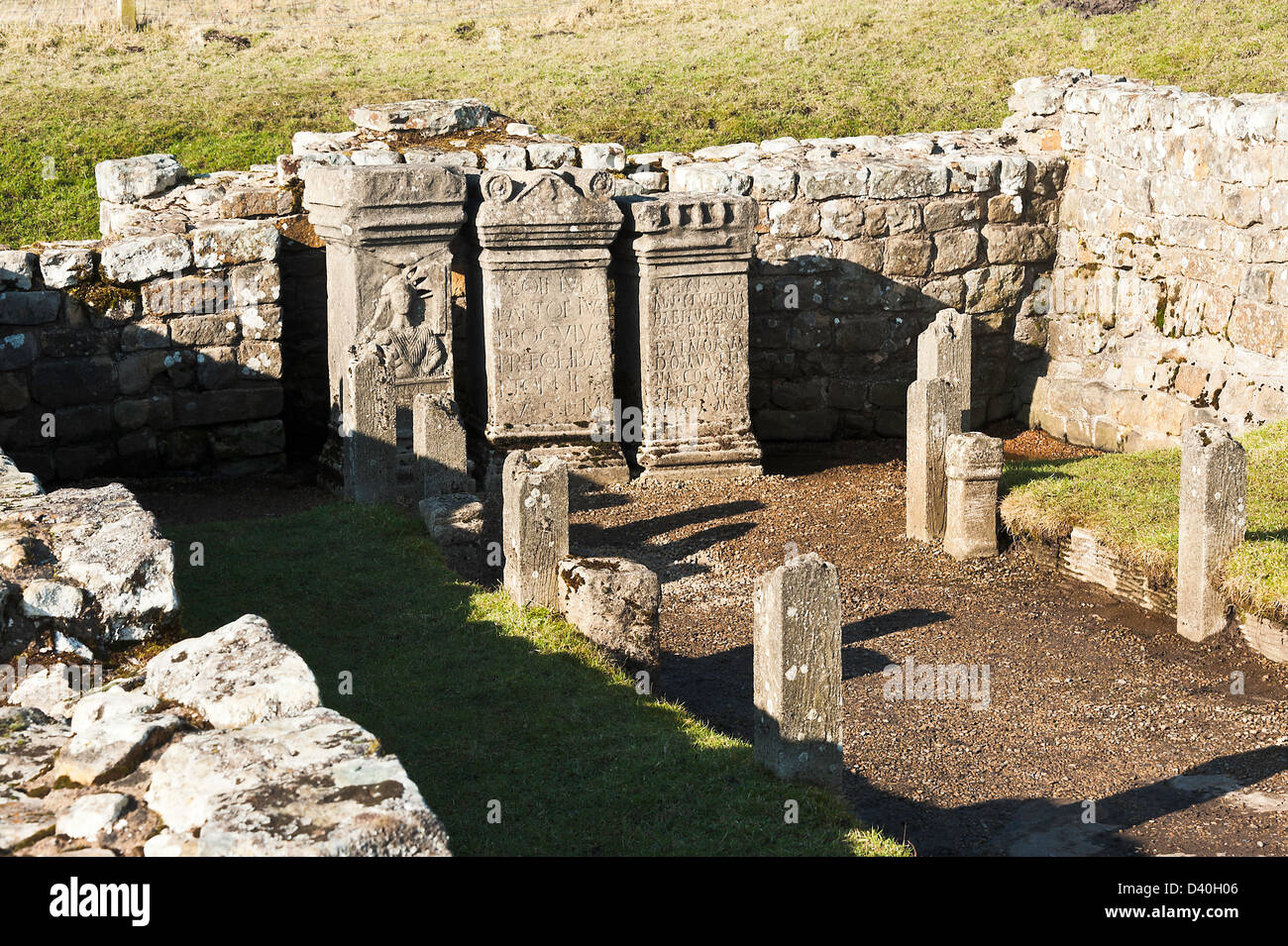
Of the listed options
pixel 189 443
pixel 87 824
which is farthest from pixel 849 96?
pixel 87 824

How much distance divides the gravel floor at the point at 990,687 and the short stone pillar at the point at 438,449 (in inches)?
38.7

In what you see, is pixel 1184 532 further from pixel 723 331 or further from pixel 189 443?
pixel 189 443

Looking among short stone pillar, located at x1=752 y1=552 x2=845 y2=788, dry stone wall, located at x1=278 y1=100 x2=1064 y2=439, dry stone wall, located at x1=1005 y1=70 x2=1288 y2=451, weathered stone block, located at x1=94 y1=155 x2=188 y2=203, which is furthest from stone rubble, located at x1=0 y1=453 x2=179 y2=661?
dry stone wall, located at x1=1005 y1=70 x2=1288 y2=451

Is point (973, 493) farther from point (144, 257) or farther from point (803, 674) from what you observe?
point (144, 257)

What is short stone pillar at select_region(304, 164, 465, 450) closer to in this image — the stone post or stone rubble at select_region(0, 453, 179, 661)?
the stone post

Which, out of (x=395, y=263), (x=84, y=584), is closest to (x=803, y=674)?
(x=84, y=584)

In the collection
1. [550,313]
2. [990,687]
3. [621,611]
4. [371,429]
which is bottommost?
[990,687]

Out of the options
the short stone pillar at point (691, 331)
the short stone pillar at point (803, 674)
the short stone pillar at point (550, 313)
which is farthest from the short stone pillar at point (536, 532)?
the short stone pillar at point (691, 331)

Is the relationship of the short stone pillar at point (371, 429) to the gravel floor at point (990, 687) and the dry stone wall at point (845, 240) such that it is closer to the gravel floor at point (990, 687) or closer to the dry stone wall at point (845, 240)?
the gravel floor at point (990, 687)

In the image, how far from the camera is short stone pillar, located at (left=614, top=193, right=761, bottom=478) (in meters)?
11.3

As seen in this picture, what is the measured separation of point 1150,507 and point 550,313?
4.45 metres

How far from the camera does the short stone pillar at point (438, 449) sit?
9688 millimetres

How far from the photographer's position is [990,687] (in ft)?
25.8

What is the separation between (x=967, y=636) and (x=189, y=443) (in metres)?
6.30
